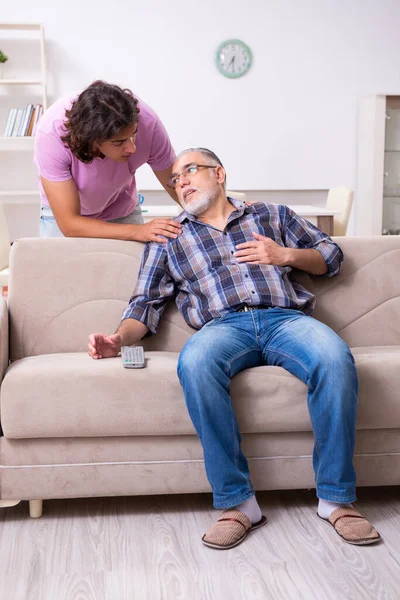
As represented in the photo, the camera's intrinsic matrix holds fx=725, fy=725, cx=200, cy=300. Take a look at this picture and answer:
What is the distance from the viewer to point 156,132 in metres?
2.47

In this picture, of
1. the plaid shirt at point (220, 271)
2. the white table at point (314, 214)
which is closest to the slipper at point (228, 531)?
the plaid shirt at point (220, 271)

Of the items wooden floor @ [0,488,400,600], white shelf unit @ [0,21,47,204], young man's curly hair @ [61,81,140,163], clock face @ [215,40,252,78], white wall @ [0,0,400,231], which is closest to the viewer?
wooden floor @ [0,488,400,600]

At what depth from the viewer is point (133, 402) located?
72.1 inches

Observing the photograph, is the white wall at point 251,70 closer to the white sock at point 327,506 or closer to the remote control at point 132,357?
the remote control at point 132,357

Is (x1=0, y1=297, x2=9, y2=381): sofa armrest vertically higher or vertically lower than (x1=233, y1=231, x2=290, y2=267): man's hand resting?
lower

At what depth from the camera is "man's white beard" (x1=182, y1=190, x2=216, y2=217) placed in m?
2.25

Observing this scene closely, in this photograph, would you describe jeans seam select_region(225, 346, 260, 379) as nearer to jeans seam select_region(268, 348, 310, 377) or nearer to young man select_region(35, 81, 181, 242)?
jeans seam select_region(268, 348, 310, 377)

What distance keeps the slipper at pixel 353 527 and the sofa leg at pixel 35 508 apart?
0.75 meters

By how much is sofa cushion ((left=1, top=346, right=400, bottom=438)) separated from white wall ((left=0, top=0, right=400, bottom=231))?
4.40m

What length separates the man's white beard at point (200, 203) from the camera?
2.25 metres

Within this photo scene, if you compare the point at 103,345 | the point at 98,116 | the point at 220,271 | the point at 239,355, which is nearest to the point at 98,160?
the point at 98,116

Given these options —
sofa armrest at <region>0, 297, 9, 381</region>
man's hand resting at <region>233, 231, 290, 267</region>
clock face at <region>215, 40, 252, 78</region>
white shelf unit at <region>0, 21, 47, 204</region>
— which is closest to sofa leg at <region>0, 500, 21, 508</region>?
sofa armrest at <region>0, 297, 9, 381</region>

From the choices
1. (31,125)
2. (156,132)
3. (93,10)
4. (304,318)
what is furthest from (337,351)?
(93,10)

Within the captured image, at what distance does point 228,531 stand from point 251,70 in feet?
16.7
